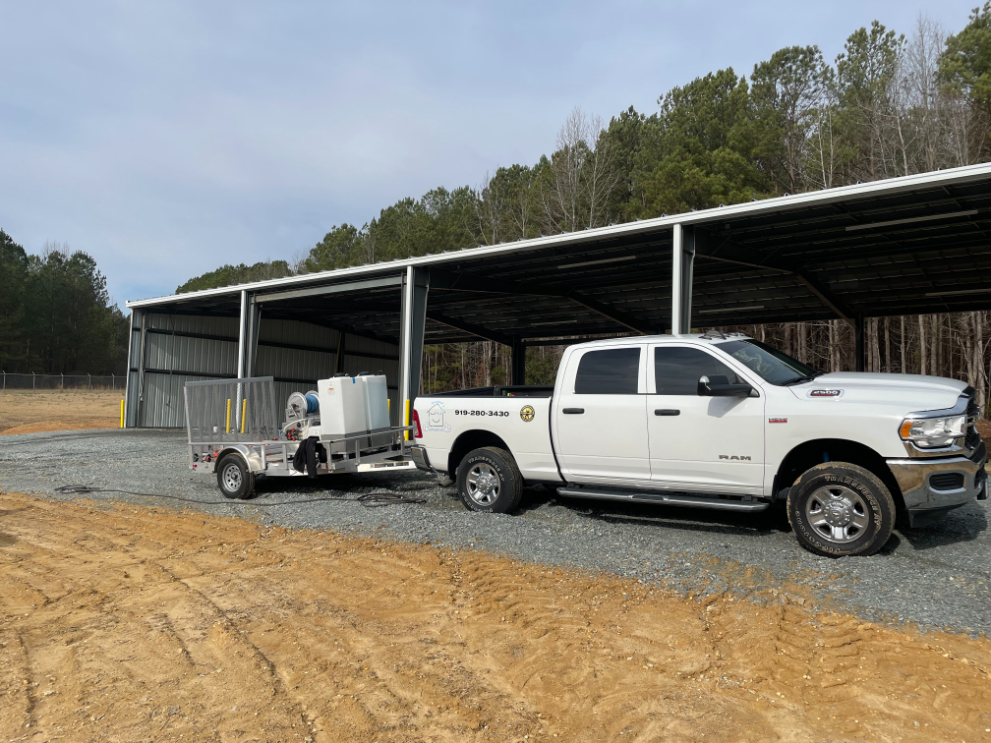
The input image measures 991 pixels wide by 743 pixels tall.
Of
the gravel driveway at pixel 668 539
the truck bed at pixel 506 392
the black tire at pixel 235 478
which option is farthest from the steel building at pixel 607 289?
the black tire at pixel 235 478

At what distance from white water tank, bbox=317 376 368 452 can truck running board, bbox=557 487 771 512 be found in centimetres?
339

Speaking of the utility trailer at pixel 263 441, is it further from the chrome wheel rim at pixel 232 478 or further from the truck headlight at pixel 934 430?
the truck headlight at pixel 934 430

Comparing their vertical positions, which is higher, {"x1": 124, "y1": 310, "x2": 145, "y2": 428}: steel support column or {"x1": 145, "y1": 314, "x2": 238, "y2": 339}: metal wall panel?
{"x1": 145, "y1": 314, "x2": 238, "y2": 339}: metal wall panel

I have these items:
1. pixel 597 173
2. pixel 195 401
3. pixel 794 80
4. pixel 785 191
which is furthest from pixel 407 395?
pixel 794 80

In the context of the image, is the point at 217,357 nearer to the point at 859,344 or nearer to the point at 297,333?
the point at 297,333

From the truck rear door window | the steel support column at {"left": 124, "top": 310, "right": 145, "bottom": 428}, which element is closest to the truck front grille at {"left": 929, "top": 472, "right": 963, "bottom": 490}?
the truck rear door window

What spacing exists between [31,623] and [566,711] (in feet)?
13.0

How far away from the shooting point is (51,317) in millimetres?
64312

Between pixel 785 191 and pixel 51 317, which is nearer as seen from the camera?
pixel 785 191

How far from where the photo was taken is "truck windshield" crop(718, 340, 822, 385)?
255 inches

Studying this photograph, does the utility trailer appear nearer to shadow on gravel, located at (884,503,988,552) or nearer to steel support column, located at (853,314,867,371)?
shadow on gravel, located at (884,503,988,552)

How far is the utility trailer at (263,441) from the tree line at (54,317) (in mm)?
58330

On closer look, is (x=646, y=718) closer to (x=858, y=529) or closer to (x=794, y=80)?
(x=858, y=529)

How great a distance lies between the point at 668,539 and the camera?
6.59m
